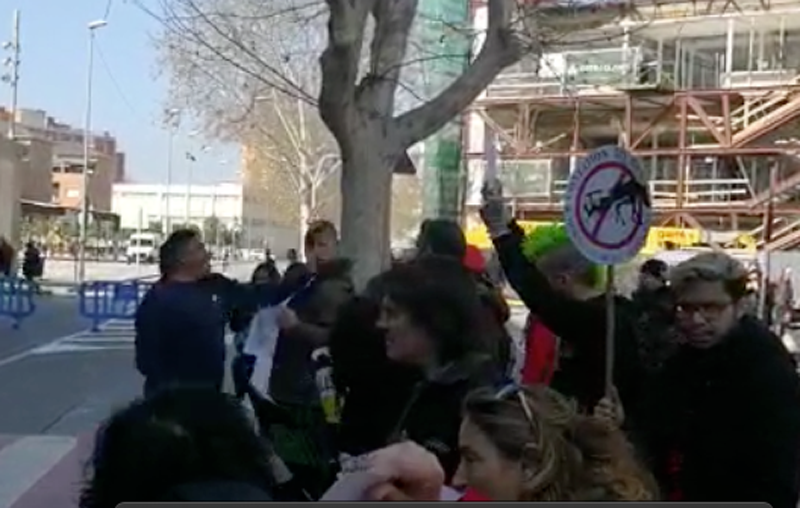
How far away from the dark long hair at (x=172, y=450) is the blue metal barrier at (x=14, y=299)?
26324 millimetres

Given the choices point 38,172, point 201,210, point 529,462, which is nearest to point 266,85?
point 529,462

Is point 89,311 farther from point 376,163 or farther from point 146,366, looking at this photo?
point 146,366

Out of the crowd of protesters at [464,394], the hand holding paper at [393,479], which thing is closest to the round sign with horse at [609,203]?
the crowd of protesters at [464,394]

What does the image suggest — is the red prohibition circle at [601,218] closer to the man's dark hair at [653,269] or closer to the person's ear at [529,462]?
the man's dark hair at [653,269]

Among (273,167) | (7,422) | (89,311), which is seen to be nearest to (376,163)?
(7,422)

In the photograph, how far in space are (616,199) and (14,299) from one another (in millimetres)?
23343

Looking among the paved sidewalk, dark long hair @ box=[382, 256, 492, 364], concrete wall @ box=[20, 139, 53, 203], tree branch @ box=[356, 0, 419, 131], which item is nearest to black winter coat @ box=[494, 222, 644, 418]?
dark long hair @ box=[382, 256, 492, 364]

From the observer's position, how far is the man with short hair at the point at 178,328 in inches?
276

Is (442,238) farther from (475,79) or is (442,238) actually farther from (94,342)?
(94,342)

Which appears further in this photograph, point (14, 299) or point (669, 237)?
point (669, 237)

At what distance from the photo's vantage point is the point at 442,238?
23.6 ft

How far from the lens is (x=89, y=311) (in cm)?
2981

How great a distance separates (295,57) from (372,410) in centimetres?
2388

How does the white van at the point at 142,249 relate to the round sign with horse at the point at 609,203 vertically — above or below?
below
